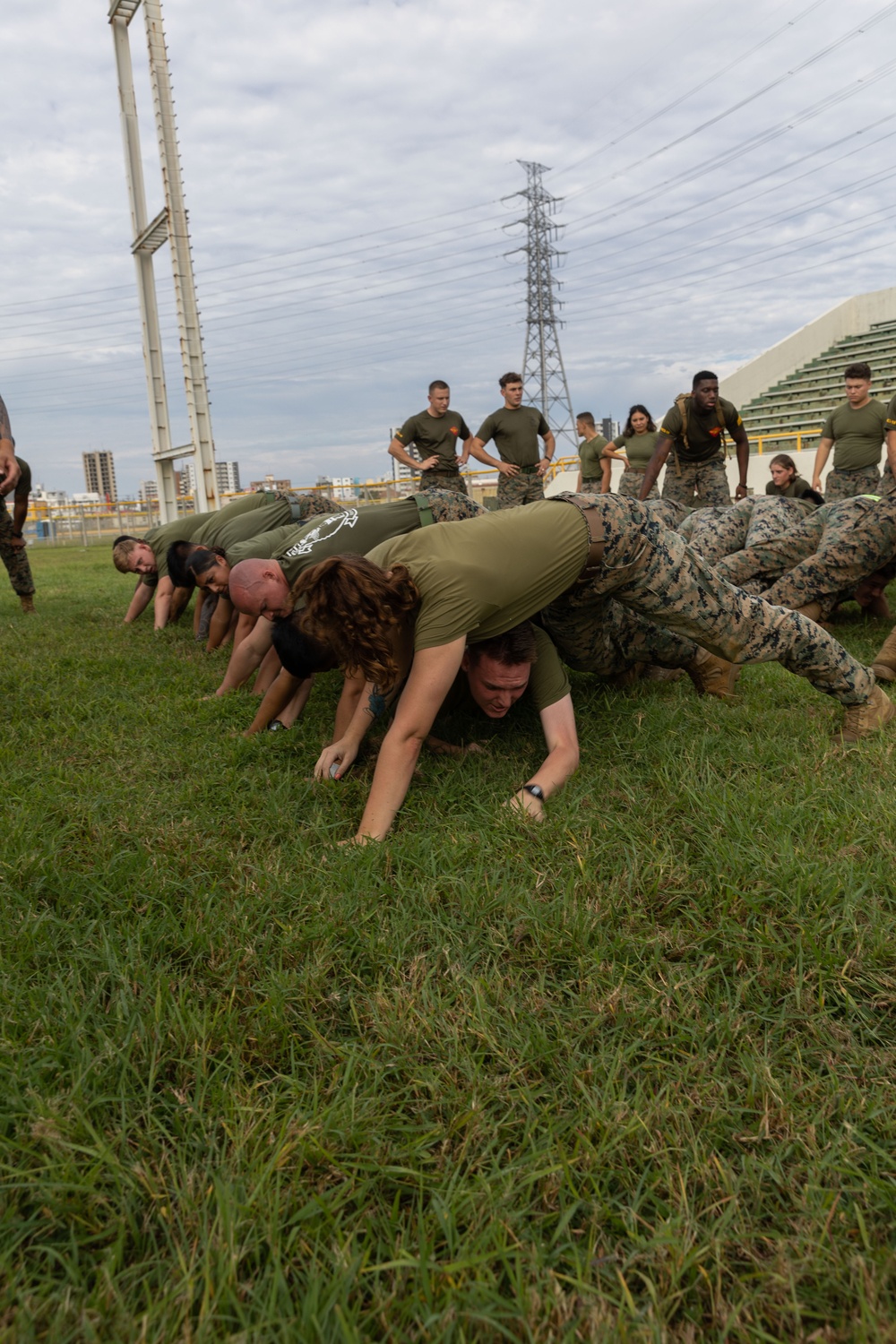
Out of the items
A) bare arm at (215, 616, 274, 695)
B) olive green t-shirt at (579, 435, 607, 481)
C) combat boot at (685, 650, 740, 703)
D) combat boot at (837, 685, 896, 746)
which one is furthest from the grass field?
olive green t-shirt at (579, 435, 607, 481)

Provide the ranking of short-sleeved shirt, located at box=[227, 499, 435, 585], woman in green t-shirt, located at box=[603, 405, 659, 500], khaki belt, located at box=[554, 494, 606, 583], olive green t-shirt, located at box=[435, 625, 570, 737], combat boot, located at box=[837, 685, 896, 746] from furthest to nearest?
woman in green t-shirt, located at box=[603, 405, 659, 500], short-sleeved shirt, located at box=[227, 499, 435, 585], combat boot, located at box=[837, 685, 896, 746], olive green t-shirt, located at box=[435, 625, 570, 737], khaki belt, located at box=[554, 494, 606, 583]

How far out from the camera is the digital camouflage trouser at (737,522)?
5473 mm

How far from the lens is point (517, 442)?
9500 mm

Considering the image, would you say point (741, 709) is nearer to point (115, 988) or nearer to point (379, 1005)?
point (379, 1005)

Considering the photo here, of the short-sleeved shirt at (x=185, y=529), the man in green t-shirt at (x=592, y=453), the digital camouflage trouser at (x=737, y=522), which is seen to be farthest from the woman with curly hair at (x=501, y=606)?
the man in green t-shirt at (x=592, y=453)

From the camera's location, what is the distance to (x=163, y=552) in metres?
7.30

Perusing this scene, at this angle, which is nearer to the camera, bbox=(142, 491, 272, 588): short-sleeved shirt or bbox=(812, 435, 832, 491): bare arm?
bbox=(142, 491, 272, 588): short-sleeved shirt

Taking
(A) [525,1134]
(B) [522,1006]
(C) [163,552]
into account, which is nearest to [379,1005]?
(B) [522,1006]

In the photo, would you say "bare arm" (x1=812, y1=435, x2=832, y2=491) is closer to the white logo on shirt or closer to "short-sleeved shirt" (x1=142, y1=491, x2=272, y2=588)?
"short-sleeved shirt" (x1=142, y1=491, x2=272, y2=588)

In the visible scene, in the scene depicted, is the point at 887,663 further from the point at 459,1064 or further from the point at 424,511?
the point at 459,1064

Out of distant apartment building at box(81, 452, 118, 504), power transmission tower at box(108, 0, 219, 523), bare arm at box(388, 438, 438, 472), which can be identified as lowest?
distant apartment building at box(81, 452, 118, 504)

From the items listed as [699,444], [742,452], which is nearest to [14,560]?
[699,444]

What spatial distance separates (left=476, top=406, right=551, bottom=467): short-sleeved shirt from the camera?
9453mm

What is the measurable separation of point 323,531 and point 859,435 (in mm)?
6946
